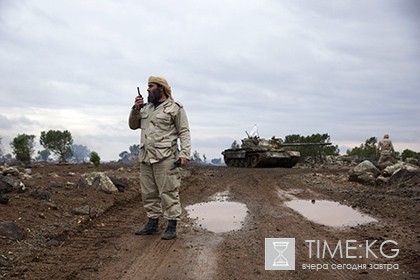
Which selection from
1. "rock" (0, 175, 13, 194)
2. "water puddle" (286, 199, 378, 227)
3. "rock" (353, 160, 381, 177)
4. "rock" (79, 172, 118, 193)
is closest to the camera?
"water puddle" (286, 199, 378, 227)

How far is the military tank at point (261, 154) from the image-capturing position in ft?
80.2

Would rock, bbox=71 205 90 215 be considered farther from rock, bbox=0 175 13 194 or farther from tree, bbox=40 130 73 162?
tree, bbox=40 130 73 162

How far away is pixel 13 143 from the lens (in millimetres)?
27562

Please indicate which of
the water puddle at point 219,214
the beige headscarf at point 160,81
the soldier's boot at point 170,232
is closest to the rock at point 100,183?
the water puddle at point 219,214

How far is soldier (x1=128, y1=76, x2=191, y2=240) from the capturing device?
5391mm

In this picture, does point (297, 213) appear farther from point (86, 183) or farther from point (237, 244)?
point (86, 183)

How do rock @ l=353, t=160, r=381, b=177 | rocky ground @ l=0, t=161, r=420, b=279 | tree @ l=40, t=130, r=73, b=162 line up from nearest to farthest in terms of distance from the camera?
rocky ground @ l=0, t=161, r=420, b=279 < rock @ l=353, t=160, r=381, b=177 < tree @ l=40, t=130, r=73, b=162

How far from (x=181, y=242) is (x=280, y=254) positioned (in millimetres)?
1197

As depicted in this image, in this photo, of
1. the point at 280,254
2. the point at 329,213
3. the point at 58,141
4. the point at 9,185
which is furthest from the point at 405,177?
the point at 58,141

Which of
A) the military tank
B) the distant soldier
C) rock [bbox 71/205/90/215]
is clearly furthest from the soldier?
the military tank

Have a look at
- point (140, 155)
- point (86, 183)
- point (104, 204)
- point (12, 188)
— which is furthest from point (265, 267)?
point (86, 183)

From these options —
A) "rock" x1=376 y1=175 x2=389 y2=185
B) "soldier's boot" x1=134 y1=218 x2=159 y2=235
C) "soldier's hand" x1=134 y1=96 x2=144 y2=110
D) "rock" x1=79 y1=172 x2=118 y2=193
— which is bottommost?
"soldier's boot" x1=134 y1=218 x2=159 y2=235

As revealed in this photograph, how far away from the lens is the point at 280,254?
4.58m

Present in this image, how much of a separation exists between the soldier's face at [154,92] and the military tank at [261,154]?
18964 mm
